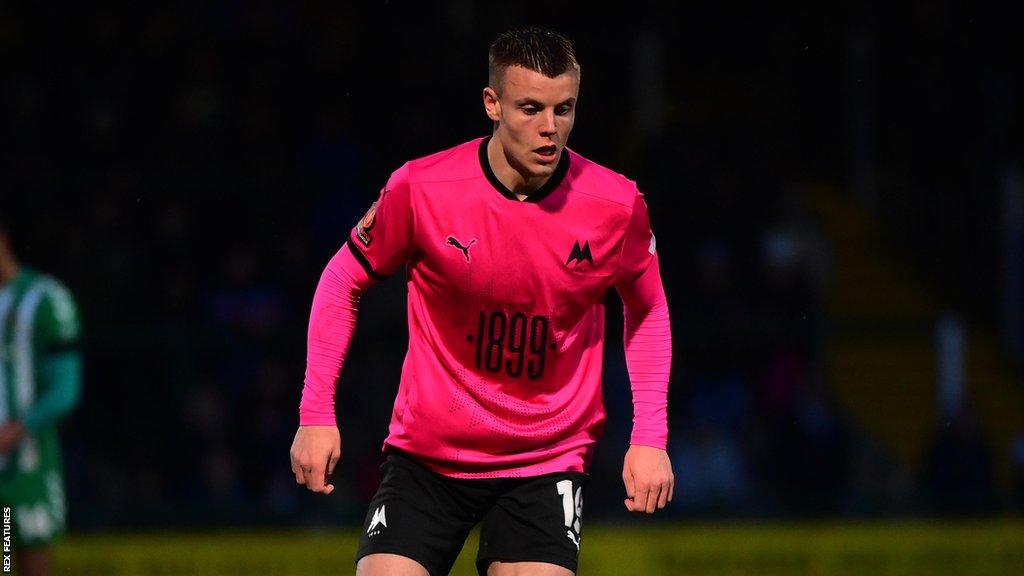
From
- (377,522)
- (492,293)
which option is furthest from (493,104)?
(377,522)

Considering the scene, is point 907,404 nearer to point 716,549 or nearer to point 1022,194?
point 1022,194

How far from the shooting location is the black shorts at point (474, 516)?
14.3ft

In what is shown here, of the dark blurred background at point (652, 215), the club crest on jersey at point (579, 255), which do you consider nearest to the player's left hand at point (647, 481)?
the club crest on jersey at point (579, 255)

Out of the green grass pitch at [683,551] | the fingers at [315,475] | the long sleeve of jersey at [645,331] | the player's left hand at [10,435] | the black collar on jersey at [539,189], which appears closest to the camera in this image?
the fingers at [315,475]

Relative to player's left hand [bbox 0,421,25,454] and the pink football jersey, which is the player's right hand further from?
player's left hand [bbox 0,421,25,454]

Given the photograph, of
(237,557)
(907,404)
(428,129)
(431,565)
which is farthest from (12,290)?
(907,404)

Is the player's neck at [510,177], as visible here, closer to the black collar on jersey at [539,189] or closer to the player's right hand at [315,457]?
the black collar on jersey at [539,189]

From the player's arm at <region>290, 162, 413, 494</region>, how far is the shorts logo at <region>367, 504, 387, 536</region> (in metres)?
0.18

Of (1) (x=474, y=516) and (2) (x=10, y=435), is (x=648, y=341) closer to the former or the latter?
(1) (x=474, y=516)

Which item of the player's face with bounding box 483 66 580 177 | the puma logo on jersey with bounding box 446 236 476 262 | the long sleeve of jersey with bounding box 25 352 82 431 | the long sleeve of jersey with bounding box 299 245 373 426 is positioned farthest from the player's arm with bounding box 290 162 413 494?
the long sleeve of jersey with bounding box 25 352 82 431

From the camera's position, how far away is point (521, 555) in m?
4.41

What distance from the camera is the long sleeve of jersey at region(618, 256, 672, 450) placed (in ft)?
15.2

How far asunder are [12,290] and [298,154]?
5106 millimetres

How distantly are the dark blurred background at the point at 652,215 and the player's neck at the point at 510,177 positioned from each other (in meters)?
3.90
